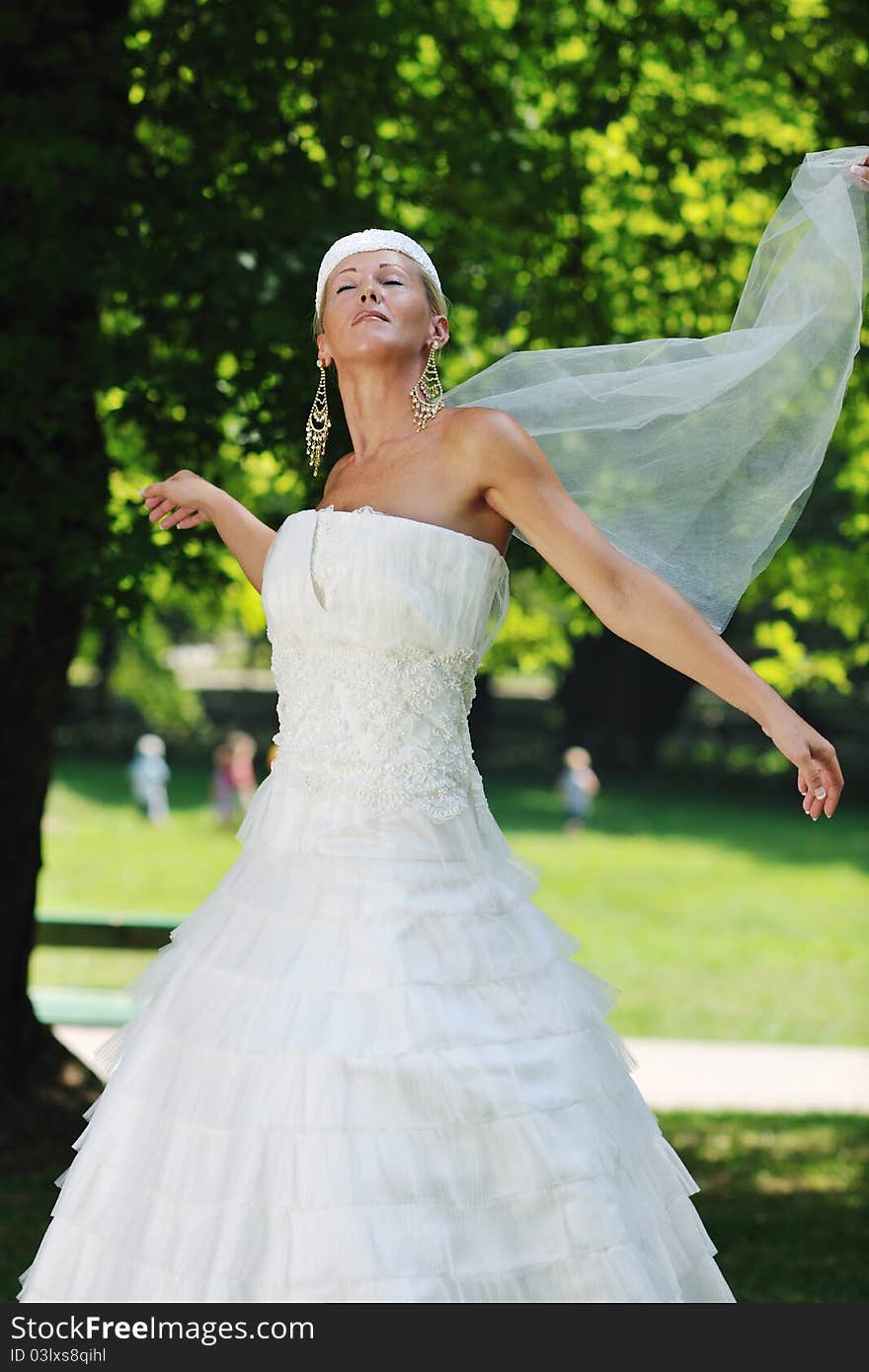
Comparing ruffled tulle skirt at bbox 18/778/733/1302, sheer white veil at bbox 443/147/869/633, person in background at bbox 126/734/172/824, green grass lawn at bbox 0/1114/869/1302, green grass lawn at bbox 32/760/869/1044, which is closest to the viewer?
ruffled tulle skirt at bbox 18/778/733/1302

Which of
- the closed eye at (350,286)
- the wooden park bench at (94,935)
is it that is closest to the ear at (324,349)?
the closed eye at (350,286)

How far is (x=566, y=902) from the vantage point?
22688 mm

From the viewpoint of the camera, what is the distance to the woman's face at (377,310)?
12.2 feet

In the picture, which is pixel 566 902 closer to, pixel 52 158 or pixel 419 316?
pixel 52 158

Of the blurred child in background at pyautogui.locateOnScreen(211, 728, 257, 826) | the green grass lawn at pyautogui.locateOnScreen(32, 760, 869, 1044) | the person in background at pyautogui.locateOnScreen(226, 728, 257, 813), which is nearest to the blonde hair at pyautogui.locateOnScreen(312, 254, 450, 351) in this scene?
the green grass lawn at pyautogui.locateOnScreen(32, 760, 869, 1044)

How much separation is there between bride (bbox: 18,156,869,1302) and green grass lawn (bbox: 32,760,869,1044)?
8.98 m

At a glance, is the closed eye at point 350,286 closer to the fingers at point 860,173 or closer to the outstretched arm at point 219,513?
the outstretched arm at point 219,513

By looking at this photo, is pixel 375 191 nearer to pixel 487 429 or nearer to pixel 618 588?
pixel 487 429

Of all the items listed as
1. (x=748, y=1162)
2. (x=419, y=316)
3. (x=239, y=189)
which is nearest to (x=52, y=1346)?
(x=419, y=316)

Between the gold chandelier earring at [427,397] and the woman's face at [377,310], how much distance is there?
4 cm

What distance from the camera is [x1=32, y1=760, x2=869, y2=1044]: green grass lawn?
16703mm

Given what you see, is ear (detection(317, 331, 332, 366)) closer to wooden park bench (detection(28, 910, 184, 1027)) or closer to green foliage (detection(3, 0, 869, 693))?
green foliage (detection(3, 0, 869, 693))

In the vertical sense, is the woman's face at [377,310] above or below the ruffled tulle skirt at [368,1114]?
above

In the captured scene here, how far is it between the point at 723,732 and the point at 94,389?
36.9 metres
